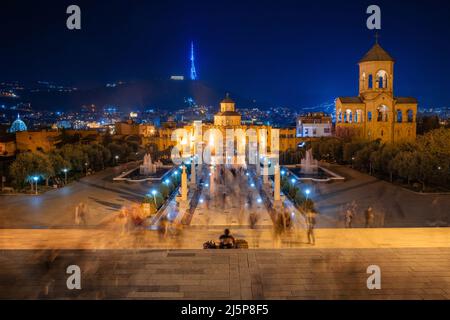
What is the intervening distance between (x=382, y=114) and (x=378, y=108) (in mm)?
747

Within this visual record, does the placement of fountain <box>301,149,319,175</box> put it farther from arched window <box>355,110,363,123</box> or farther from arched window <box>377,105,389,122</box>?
arched window <box>377,105,389,122</box>

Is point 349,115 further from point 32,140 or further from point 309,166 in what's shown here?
point 32,140

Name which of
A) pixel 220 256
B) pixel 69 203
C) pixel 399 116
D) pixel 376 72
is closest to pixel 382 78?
pixel 376 72

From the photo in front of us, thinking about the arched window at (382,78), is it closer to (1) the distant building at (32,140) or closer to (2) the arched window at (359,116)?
(2) the arched window at (359,116)

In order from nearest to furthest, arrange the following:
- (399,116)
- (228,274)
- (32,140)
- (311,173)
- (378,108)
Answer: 1. (228,274)
2. (311,173)
3. (378,108)
4. (399,116)
5. (32,140)

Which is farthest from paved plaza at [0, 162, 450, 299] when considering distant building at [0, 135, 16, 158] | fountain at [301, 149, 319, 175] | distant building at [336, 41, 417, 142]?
distant building at [0, 135, 16, 158]

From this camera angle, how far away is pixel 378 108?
1506 inches

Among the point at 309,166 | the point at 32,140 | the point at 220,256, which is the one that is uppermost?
the point at 32,140

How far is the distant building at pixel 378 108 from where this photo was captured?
124ft

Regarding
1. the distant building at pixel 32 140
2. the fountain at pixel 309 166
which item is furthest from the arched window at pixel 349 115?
the distant building at pixel 32 140

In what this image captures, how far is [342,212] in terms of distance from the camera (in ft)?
47.0

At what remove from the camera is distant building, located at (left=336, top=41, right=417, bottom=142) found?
37.9 m

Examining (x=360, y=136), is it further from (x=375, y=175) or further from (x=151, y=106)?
(x=151, y=106)

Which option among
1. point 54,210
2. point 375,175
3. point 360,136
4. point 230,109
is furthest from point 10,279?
point 230,109
